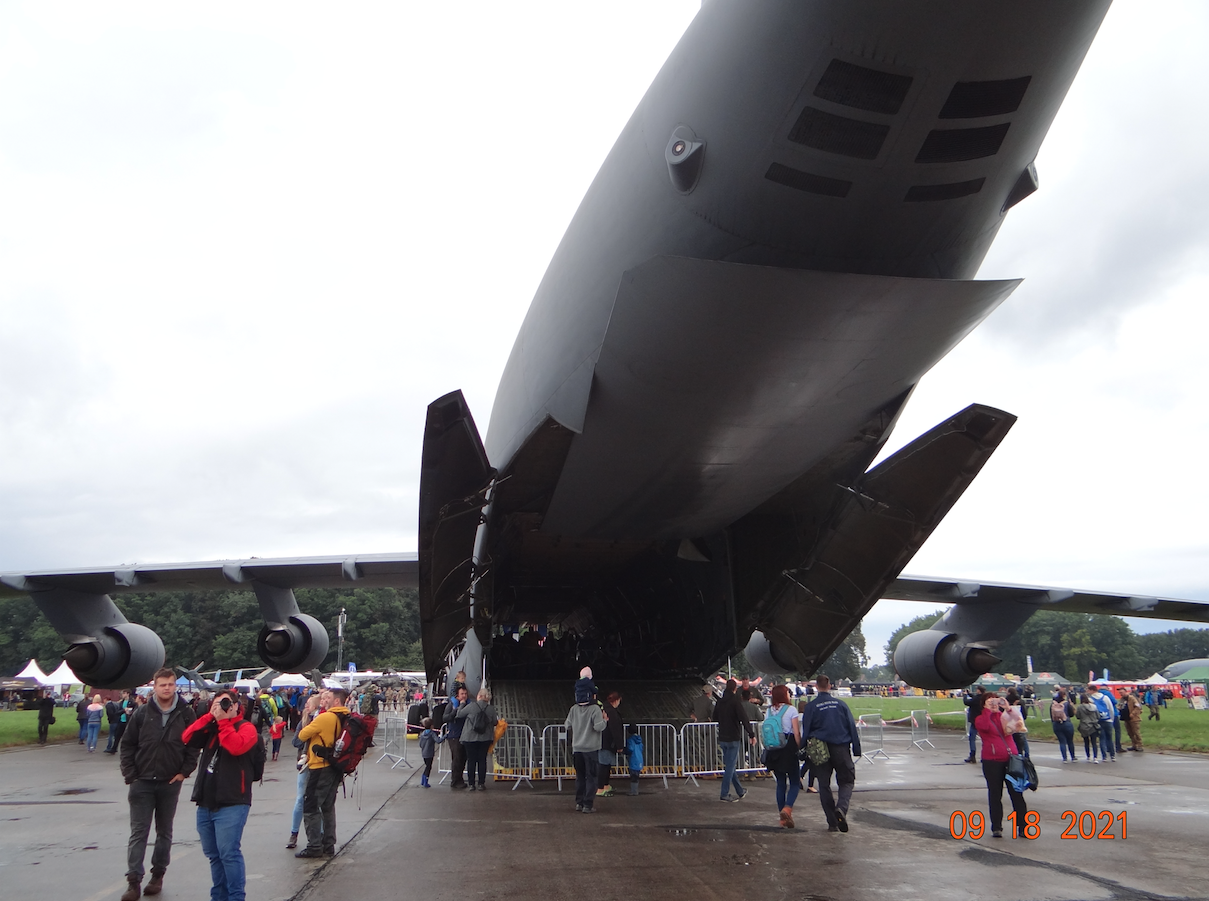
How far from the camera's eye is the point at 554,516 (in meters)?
8.98

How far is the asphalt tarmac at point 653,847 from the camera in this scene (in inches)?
199

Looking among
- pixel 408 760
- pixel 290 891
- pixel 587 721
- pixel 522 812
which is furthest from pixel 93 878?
pixel 408 760

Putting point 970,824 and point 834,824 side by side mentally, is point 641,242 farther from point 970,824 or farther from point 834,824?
point 970,824

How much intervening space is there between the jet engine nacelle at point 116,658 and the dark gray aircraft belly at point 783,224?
8.29m

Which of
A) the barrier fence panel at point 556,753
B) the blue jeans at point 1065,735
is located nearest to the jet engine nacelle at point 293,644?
the barrier fence panel at point 556,753

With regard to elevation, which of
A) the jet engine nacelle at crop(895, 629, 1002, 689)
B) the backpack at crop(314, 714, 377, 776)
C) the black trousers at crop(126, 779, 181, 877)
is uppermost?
the jet engine nacelle at crop(895, 629, 1002, 689)

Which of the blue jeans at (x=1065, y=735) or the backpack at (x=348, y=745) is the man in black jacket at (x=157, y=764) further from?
the blue jeans at (x=1065, y=735)

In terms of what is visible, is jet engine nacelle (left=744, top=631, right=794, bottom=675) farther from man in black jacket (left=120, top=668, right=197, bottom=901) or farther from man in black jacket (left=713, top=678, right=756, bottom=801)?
man in black jacket (left=120, top=668, right=197, bottom=901)

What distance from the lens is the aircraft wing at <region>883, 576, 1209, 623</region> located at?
43.3ft

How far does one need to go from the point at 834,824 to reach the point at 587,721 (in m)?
2.72

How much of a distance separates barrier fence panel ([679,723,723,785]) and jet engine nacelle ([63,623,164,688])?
25.6 feet

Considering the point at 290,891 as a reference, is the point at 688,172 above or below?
above

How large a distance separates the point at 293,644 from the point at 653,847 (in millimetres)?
8409

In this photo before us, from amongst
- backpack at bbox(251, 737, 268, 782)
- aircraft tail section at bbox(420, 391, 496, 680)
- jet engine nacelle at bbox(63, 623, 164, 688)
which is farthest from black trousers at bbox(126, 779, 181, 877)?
jet engine nacelle at bbox(63, 623, 164, 688)
